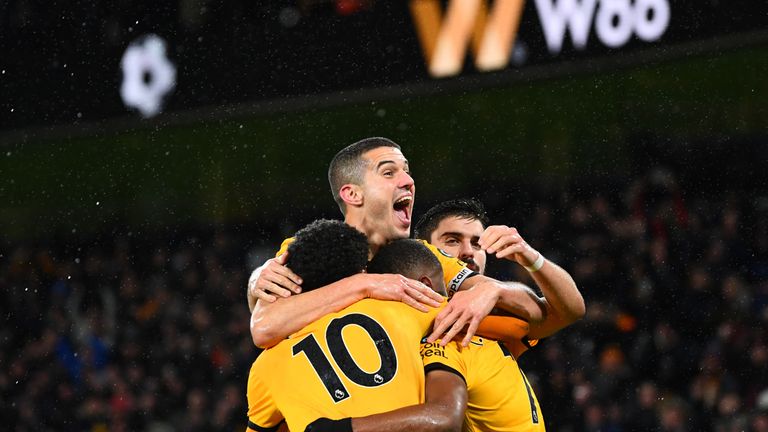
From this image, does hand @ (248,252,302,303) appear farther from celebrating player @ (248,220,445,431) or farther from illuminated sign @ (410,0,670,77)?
illuminated sign @ (410,0,670,77)

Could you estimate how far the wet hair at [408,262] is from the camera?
13.9ft

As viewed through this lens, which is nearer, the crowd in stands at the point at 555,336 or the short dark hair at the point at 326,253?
the short dark hair at the point at 326,253

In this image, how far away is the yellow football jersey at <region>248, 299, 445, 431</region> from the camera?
3777 mm

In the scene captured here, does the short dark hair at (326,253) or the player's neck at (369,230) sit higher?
the player's neck at (369,230)

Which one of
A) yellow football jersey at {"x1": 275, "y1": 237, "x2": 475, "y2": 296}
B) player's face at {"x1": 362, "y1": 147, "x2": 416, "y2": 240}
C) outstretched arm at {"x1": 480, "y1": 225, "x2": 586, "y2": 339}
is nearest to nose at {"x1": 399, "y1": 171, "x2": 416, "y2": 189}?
player's face at {"x1": 362, "y1": 147, "x2": 416, "y2": 240}

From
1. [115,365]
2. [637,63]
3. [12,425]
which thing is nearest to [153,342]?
[115,365]

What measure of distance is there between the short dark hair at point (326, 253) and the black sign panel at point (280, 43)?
6767mm

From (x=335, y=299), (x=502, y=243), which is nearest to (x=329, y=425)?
(x=335, y=299)

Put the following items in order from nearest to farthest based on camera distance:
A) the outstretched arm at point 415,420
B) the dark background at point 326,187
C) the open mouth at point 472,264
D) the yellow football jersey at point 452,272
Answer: the outstretched arm at point 415,420 → the yellow football jersey at point 452,272 → the open mouth at point 472,264 → the dark background at point 326,187

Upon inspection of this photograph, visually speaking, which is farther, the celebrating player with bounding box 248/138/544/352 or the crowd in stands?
the crowd in stands

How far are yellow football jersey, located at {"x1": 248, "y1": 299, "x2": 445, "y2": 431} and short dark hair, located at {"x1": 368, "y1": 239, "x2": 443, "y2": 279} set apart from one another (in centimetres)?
26

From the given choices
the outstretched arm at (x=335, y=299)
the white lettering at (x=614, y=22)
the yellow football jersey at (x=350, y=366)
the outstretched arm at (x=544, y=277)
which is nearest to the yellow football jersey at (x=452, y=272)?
the outstretched arm at (x=544, y=277)

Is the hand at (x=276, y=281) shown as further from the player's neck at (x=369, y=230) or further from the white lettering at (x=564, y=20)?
the white lettering at (x=564, y=20)

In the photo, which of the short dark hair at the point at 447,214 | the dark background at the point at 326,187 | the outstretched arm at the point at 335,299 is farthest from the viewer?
the dark background at the point at 326,187
